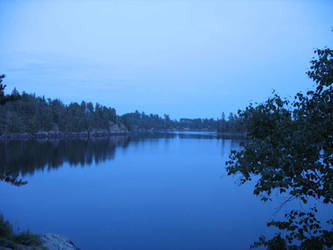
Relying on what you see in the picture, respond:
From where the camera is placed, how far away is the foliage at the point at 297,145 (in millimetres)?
4613

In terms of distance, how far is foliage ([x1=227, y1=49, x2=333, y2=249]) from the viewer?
4.61 m

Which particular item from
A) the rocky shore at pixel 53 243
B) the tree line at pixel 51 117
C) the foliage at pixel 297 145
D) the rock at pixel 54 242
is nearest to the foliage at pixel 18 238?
the rocky shore at pixel 53 243

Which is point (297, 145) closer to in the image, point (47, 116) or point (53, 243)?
point (53, 243)

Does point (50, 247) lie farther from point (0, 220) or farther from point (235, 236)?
point (235, 236)

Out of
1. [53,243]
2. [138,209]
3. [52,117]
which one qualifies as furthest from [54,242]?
[52,117]

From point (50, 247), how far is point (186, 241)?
20.4 ft

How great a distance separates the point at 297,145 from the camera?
4.68 metres


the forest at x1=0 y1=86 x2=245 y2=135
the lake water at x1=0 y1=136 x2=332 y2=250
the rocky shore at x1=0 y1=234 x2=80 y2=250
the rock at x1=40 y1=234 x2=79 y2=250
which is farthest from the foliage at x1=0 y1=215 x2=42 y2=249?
the forest at x1=0 y1=86 x2=245 y2=135

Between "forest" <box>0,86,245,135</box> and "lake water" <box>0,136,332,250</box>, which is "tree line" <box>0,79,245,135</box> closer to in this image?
"forest" <box>0,86,245,135</box>

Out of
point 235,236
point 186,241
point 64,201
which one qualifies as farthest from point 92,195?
point 235,236

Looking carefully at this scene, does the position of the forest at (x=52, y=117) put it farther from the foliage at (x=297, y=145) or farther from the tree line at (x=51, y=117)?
the foliage at (x=297, y=145)

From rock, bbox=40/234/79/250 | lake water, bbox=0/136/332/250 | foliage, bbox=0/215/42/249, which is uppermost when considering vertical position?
foliage, bbox=0/215/42/249

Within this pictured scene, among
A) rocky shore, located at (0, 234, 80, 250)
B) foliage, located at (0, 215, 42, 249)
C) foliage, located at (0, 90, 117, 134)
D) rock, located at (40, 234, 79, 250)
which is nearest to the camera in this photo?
foliage, located at (0, 215, 42, 249)

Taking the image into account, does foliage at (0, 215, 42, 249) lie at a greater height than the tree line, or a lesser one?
lesser
